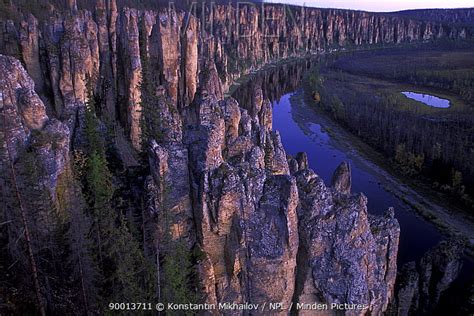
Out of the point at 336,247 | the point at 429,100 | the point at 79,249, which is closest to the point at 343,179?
the point at 336,247

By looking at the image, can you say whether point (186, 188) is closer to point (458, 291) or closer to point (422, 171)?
point (458, 291)

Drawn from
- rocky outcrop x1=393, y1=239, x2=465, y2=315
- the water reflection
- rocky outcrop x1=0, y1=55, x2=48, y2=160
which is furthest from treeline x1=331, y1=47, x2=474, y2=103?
rocky outcrop x1=0, y1=55, x2=48, y2=160

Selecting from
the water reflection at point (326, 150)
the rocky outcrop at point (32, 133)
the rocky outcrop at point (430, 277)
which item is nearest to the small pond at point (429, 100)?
the water reflection at point (326, 150)

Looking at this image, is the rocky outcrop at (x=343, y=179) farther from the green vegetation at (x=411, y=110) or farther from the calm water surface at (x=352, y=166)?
the green vegetation at (x=411, y=110)

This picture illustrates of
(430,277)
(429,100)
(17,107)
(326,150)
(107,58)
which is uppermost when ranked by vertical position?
(107,58)

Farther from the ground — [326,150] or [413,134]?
[413,134]

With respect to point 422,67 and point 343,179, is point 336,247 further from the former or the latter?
point 422,67
